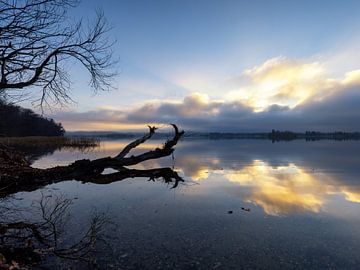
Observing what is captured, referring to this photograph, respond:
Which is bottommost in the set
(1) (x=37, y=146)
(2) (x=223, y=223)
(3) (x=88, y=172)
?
(2) (x=223, y=223)

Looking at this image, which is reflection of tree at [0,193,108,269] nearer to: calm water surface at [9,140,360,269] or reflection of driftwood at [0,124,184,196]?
calm water surface at [9,140,360,269]

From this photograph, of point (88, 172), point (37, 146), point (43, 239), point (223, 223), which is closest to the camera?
point (43, 239)

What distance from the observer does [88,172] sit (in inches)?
400

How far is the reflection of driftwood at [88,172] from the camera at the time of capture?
980 cm

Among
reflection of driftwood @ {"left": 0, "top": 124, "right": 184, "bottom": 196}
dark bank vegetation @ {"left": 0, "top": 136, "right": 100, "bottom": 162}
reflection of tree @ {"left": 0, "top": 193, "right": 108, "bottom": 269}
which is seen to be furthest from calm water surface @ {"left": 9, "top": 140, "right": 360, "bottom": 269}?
dark bank vegetation @ {"left": 0, "top": 136, "right": 100, "bottom": 162}

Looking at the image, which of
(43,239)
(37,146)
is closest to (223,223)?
(43,239)

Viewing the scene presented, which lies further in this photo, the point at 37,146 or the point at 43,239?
the point at 37,146

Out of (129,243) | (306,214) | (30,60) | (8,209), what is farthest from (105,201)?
(306,214)

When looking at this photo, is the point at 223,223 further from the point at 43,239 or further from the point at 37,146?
the point at 37,146

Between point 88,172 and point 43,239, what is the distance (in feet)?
12.5

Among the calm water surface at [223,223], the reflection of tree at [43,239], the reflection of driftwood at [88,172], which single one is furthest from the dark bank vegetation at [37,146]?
the reflection of tree at [43,239]

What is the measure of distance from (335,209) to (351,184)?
616 cm

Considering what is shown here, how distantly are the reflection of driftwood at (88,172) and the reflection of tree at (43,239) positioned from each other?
878mm

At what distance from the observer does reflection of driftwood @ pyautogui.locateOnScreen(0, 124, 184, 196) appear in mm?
9797
